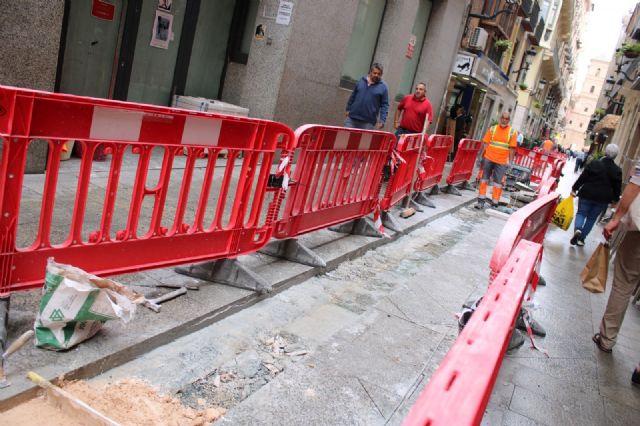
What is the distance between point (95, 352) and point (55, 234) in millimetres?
1588

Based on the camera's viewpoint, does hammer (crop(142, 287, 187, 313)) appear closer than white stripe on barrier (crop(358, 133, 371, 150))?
Yes

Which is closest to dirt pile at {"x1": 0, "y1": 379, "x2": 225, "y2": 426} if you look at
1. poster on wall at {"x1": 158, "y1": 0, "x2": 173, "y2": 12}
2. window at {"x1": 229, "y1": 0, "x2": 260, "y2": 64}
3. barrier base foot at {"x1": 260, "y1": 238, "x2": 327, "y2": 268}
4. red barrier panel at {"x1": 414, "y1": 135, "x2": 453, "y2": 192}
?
barrier base foot at {"x1": 260, "y1": 238, "x2": 327, "y2": 268}

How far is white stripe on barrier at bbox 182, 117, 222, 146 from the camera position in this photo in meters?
3.60

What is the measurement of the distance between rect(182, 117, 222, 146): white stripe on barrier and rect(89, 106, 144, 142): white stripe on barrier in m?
0.37

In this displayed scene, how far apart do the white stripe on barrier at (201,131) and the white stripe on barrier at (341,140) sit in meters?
1.89

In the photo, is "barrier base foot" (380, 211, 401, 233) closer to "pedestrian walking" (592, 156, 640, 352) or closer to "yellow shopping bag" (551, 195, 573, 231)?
"pedestrian walking" (592, 156, 640, 352)

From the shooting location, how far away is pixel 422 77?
17484 mm

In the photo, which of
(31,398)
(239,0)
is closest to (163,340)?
(31,398)

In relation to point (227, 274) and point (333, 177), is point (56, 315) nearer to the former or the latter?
point (227, 274)

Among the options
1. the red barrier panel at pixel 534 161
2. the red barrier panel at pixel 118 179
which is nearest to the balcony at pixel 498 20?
the red barrier panel at pixel 534 161

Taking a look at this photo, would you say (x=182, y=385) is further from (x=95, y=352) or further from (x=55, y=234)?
(x=55, y=234)

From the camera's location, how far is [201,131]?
3.70m

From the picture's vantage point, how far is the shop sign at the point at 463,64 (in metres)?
21.2

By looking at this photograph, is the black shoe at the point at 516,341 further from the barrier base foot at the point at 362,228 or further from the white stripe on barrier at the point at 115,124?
the white stripe on barrier at the point at 115,124
